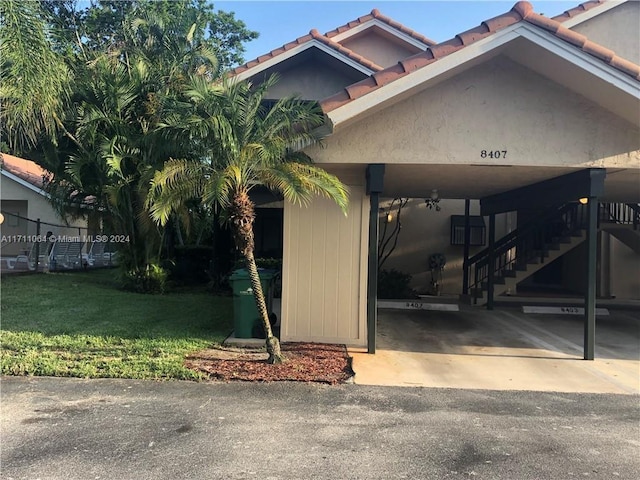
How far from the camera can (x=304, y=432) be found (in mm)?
4418

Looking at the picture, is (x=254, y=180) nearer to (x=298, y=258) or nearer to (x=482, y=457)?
(x=298, y=258)

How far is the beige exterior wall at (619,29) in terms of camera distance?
32.7 ft

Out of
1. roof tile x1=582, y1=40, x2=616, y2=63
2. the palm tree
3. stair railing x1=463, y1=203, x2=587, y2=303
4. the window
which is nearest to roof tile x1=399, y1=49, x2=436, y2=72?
the palm tree

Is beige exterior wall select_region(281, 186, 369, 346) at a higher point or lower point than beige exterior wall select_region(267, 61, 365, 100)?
lower

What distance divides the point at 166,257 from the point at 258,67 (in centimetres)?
670

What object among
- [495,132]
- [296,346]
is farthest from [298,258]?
[495,132]

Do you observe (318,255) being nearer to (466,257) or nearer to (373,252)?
(373,252)

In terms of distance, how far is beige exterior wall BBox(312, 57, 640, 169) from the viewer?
7.05 m

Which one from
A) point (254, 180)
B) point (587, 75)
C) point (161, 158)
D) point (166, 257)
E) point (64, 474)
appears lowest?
point (64, 474)

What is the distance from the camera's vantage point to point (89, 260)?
59.5 ft

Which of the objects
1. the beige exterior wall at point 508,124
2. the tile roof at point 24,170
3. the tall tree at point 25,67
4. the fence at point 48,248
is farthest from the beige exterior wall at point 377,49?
the tile roof at point 24,170

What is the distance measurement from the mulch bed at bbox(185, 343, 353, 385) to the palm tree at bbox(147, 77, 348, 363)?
0.32m

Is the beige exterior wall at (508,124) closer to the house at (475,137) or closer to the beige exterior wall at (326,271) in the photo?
the house at (475,137)

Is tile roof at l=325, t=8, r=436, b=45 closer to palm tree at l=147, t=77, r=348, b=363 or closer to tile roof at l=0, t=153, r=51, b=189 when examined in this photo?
palm tree at l=147, t=77, r=348, b=363
